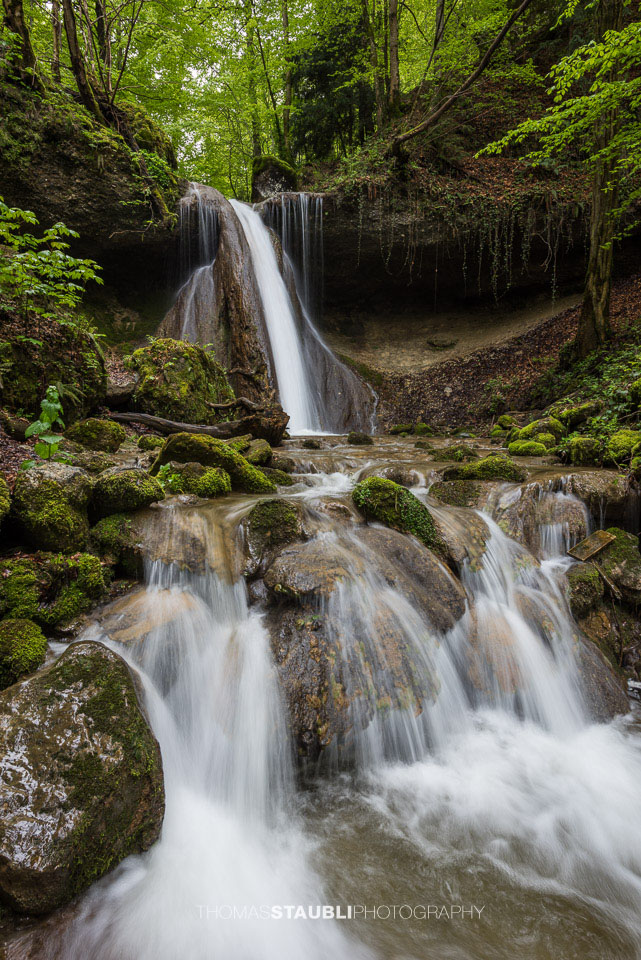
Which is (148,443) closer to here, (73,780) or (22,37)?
(73,780)

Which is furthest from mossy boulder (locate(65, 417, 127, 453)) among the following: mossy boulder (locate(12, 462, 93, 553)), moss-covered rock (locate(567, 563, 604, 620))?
moss-covered rock (locate(567, 563, 604, 620))

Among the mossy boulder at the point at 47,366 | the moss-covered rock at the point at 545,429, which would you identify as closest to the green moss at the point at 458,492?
the moss-covered rock at the point at 545,429

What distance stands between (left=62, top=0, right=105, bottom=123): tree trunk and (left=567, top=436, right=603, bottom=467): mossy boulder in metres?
12.6

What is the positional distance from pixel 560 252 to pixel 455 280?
321cm

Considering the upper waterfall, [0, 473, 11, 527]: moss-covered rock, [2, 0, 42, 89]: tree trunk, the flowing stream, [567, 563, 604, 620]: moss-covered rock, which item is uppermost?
[2, 0, 42, 89]: tree trunk

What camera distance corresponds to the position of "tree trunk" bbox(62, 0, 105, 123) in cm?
842

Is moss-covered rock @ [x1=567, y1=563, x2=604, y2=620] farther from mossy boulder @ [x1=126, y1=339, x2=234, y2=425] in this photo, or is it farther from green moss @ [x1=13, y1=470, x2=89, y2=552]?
mossy boulder @ [x1=126, y1=339, x2=234, y2=425]

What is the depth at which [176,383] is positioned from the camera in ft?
26.1

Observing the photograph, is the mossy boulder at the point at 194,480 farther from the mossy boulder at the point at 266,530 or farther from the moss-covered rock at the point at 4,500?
the moss-covered rock at the point at 4,500

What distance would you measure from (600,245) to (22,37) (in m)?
12.8

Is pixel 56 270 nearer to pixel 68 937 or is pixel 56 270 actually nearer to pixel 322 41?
pixel 68 937

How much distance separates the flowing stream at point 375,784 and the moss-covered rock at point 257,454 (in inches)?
74.9

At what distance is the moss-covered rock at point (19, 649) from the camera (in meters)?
2.36

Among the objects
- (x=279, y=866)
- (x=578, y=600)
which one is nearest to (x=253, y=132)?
(x=578, y=600)
